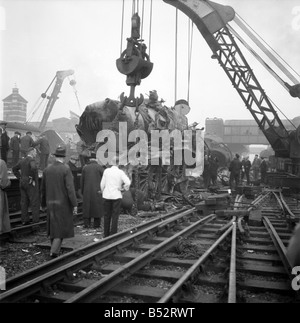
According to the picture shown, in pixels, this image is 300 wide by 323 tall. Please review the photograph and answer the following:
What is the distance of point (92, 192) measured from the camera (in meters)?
7.57

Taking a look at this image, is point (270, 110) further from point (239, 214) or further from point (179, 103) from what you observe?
point (239, 214)

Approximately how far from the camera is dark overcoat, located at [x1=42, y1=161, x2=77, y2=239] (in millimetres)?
5117

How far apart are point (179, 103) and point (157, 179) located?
17.2 ft

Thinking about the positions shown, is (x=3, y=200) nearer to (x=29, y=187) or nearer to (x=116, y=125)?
(x=29, y=187)

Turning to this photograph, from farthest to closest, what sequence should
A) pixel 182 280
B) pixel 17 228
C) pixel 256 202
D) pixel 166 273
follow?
pixel 256 202 < pixel 17 228 < pixel 166 273 < pixel 182 280

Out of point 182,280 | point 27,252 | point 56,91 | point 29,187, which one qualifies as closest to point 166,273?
point 182,280

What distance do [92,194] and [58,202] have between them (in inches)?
94.8

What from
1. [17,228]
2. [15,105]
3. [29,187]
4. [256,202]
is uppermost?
[15,105]

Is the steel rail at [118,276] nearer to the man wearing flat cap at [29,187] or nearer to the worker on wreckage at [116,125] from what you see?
the man wearing flat cap at [29,187]

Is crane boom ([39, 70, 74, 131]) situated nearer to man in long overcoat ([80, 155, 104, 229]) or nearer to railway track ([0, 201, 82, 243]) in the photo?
railway track ([0, 201, 82, 243])

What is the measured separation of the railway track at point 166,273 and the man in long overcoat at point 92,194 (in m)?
1.24

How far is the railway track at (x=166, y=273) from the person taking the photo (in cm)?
374

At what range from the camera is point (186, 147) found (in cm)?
1267
